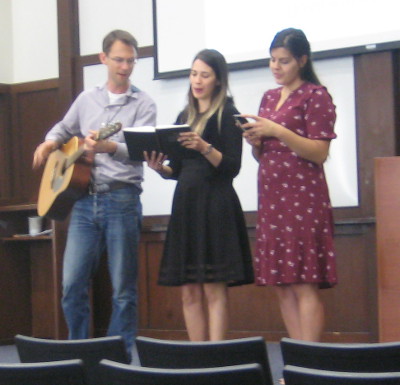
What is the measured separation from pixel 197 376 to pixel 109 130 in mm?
1846

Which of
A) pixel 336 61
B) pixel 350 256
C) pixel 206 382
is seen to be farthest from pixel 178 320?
pixel 206 382

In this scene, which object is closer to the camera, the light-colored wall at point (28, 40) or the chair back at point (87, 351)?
the chair back at point (87, 351)

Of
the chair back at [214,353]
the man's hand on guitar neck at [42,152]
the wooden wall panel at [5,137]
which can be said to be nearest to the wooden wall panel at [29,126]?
the wooden wall panel at [5,137]

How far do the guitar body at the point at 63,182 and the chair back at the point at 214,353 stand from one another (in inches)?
61.3

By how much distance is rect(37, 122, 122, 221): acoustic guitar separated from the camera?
346 cm

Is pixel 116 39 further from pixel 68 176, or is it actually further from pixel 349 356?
pixel 349 356

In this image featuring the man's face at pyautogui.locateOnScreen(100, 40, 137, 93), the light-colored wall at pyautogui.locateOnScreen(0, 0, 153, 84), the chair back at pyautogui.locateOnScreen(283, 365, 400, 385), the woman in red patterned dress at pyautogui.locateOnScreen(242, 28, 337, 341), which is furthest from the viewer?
the light-colored wall at pyautogui.locateOnScreen(0, 0, 153, 84)

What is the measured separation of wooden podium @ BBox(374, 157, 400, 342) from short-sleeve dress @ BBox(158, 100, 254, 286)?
0.58 metres

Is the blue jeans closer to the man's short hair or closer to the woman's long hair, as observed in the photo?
the woman's long hair

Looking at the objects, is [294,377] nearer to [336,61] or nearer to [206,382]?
[206,382]

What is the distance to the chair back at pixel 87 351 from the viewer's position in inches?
82.7

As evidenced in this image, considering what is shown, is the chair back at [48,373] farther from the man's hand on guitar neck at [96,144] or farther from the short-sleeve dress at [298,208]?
the man's hand on guitar neck at [96,144]

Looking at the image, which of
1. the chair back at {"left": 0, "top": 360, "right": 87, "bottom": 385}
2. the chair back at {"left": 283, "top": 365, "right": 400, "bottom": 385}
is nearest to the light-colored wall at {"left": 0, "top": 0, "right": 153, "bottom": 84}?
the chair back at {"left": 0, "top": 360, "right": 87, "bottom": 385}

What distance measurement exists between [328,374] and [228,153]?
70.1 inches
